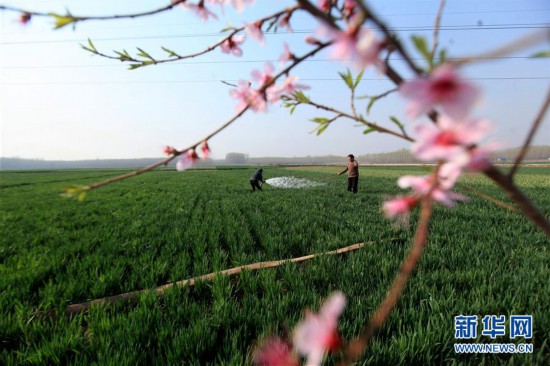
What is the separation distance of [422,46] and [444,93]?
0.07 meters

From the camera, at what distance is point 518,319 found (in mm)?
2400

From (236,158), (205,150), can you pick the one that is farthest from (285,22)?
(236,158)

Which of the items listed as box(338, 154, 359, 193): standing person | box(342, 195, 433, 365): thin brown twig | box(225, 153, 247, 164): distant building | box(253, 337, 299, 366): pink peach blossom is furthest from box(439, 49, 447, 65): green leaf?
box(225, 153, 247, 164): distant building

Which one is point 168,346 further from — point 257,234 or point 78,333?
point 257,234

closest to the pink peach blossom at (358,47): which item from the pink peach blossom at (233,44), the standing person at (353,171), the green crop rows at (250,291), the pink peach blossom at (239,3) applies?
the pink peach blossom at (239,3)

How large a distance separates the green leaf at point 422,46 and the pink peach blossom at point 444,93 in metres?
0.04

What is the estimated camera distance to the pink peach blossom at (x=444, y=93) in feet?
1.07

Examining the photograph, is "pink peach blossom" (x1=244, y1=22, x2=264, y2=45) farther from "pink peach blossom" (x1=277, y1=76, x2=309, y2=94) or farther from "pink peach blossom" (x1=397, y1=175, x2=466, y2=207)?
"pink peach blossom" (x1=397, y1=175, x2=466, y2=207)

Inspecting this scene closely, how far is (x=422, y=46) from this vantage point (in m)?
0.36

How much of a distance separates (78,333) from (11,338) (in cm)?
60

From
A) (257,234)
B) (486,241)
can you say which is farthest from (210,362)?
(486,241)

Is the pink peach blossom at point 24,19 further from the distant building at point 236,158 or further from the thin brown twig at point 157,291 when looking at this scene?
the distant building at point 236,158

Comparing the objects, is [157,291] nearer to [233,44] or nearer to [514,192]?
[233,44]

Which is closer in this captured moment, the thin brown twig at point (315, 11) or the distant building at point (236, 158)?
the thin brown twig at point (315, 11)
